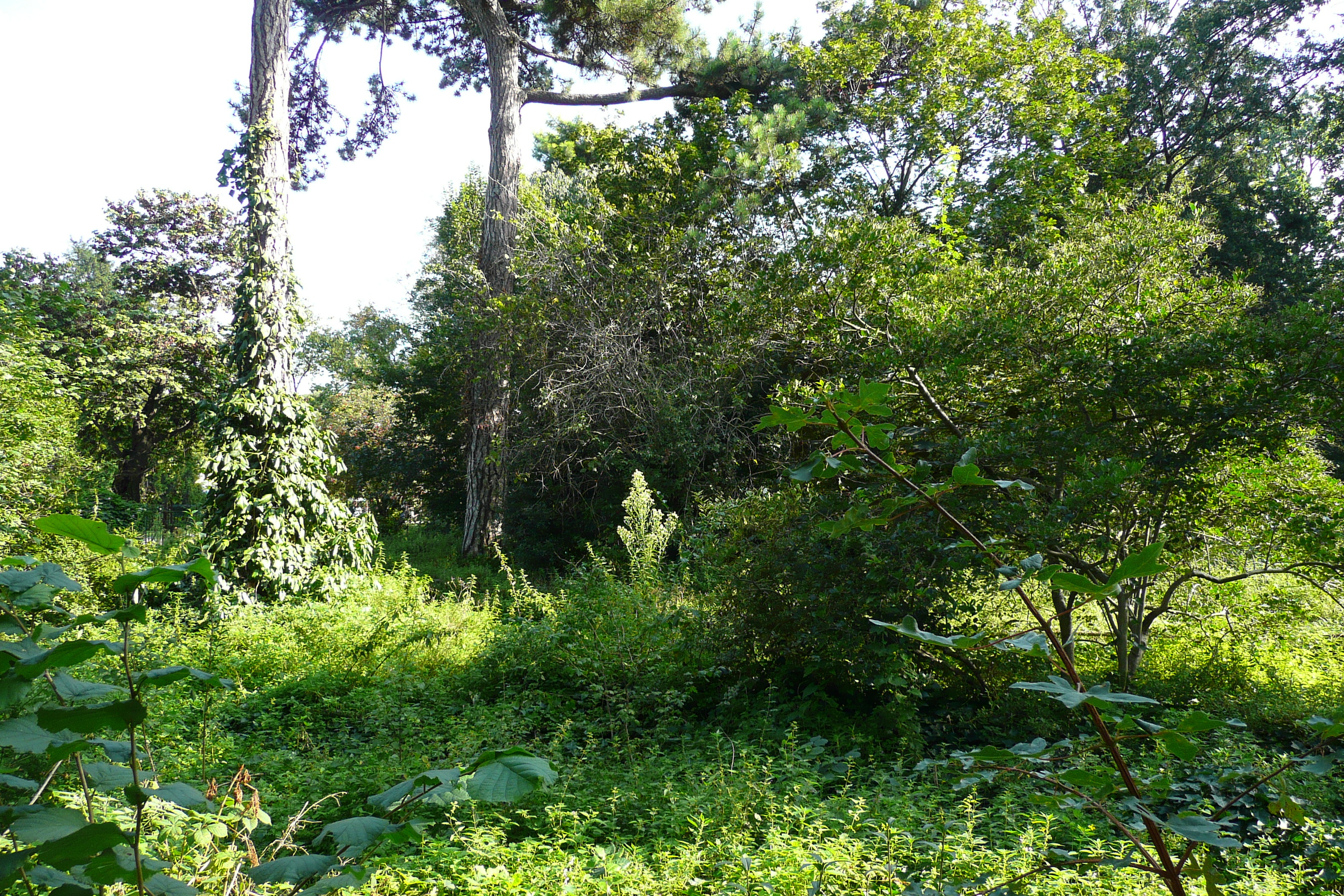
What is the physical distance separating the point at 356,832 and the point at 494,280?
11.8m

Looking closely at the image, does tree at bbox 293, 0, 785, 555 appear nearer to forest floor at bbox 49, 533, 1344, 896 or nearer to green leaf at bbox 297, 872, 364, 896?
forest floor at bbox 49, 533, 1344, 896

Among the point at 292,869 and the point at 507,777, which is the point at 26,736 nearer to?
the point at 292,869

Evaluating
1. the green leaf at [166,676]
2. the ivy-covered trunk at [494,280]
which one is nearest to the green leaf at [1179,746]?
the green leaf at [166,676]

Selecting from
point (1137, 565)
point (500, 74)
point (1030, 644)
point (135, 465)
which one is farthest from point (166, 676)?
Answer: point (135, 465)

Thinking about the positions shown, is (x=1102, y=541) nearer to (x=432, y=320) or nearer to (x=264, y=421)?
(x=264, y=421)

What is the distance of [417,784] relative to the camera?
86 cm

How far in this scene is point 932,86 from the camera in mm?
11906

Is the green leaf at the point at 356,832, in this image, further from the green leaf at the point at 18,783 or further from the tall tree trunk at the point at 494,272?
the tall tree trunk at the point at 494,272

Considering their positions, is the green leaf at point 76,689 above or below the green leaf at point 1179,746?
above

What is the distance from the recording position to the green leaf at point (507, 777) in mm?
749

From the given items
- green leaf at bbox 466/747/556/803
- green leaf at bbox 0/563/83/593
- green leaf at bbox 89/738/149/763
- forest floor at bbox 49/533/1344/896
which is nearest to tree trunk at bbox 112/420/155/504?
forest floor at bbox 49/533/1344/896

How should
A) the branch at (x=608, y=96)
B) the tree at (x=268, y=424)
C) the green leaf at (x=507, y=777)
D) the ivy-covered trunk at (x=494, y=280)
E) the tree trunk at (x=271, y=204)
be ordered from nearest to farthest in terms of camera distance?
1. the green leaf at (x=507, y=777)
2. the tree at (x=268, y=424)
3. the tree trunk at (x=271, y=204)
4. the ivy-covered trunk at (x=494, y=280)
5. the branch at (x=608, y=96)

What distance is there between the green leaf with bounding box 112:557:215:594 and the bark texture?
10105mm

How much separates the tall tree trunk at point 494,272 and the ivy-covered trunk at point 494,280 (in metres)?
0.01
